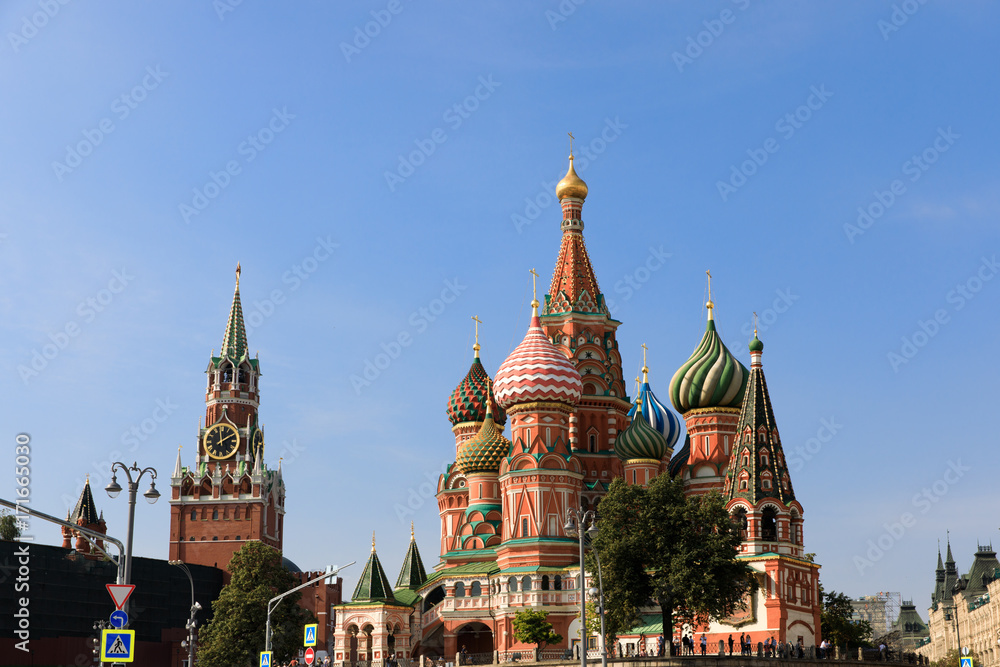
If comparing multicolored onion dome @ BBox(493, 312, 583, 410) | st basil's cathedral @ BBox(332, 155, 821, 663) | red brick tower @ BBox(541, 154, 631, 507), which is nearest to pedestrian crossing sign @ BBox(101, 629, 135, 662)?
st basil's cathedral @ BBox(332, 155, 821, 663)

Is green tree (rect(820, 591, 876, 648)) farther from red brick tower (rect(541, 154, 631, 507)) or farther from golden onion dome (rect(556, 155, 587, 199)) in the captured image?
golden onion dome (rect(556, 155, 587, 199))

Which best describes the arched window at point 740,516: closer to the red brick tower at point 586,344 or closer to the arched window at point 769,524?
the arched window at point 769,524

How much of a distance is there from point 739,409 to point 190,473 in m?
57.4

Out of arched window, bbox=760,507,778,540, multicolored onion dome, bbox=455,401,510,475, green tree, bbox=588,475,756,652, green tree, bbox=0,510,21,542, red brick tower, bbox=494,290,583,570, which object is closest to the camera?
green tree, bbox=588,475,756,652

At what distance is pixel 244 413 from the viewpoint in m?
114

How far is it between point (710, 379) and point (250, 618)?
31.5 metres

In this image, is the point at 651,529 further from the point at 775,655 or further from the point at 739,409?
the point at 739,409

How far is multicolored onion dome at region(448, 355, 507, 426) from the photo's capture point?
3314 inches

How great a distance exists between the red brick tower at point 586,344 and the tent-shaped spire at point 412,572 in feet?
43.3

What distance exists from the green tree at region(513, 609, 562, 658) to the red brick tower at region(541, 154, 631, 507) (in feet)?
39.0

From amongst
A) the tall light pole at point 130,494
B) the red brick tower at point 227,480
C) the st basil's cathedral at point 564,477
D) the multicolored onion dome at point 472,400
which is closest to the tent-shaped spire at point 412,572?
the st basil's cathedral at point 564,477

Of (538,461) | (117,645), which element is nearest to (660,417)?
(538,461)

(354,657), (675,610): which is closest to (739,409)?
(675,610)

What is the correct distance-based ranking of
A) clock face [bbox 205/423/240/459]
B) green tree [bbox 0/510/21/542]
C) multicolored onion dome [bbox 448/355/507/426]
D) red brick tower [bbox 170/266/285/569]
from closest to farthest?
multicolored onion dome [bbox 448/355/507/426] → green tree [bbox 0/510/21/542] → red brick tower [bbox 170/266/285/569] → clock face [bbox 205/423/240/459]
